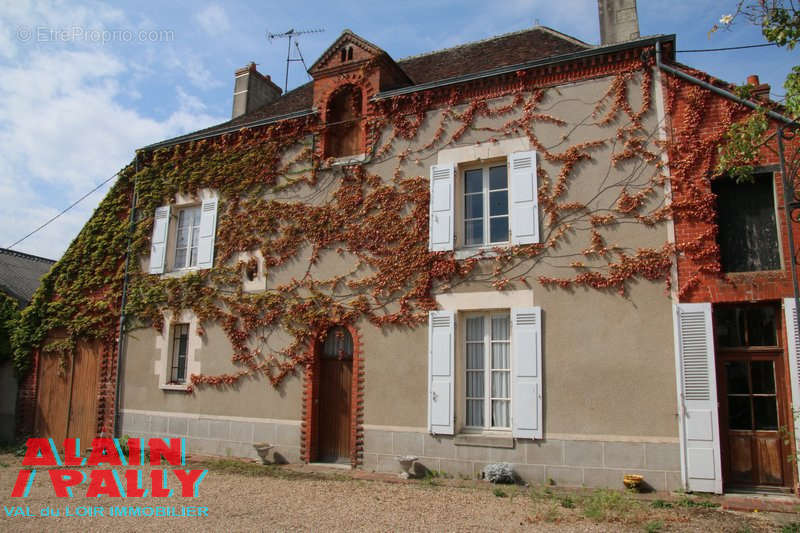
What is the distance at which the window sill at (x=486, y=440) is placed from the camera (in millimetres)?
8453

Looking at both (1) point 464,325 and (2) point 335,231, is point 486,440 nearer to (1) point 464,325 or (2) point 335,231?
(1) point 464,325

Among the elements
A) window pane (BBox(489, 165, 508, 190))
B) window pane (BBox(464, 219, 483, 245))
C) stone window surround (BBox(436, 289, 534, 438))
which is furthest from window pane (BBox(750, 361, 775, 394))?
window pane (BBox(489, 165, 508, 190))

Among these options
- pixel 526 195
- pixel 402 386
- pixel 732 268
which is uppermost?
pixel 526 195

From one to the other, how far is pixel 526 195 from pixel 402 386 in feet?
11.4

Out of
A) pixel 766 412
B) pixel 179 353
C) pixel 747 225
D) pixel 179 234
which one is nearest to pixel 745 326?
pixel 766 412

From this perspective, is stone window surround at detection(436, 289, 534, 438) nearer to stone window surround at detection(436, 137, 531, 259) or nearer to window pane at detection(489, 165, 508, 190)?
stone window surround at detection(436, 137, 531, 259)

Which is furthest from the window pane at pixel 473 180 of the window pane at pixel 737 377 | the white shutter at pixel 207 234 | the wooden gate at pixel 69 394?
the wooden gate at pixel 69 394

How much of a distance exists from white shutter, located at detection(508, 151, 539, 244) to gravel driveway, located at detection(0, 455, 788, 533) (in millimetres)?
3568

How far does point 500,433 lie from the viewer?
861 centimetres

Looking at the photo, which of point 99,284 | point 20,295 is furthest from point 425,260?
point 20,295

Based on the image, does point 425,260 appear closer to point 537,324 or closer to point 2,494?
point 537,324

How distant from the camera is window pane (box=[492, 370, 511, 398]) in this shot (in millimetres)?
8727

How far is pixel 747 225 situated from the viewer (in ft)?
26.2

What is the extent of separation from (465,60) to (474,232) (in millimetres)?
3915
